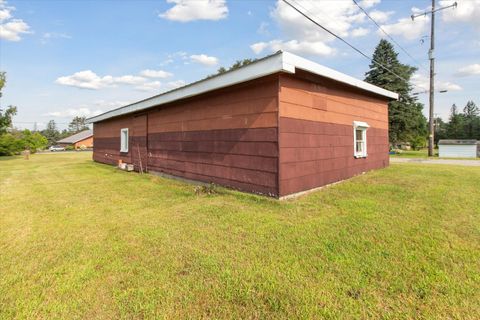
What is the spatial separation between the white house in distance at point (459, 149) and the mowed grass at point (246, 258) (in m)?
21.8

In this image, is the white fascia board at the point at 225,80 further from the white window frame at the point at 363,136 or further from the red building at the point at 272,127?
the white window frame at the point at 363,136

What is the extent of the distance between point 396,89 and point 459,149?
745 centimetres

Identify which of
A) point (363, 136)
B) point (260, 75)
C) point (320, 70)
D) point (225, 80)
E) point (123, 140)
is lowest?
point (363, 136)

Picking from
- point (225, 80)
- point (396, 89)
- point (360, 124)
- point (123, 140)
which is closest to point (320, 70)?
point (225, 80)

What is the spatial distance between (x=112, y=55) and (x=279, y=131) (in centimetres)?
1128

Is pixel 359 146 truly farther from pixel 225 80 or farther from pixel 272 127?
pixel 225 80

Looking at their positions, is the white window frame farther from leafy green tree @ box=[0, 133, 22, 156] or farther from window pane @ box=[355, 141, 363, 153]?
leafy green tree @ box=[0, 133, 22, 156]

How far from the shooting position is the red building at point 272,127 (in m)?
4.97

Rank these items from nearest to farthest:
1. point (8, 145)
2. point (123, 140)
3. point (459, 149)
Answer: point (123, 140)
point (459, 149)
point (8, 145)

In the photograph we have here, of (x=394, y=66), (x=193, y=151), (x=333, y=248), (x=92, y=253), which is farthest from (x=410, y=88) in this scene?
(x=92, y=253)

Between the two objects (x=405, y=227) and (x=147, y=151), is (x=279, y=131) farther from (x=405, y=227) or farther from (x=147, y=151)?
(x=147, y=151)

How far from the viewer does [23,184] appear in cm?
779

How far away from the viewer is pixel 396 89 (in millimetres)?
23953

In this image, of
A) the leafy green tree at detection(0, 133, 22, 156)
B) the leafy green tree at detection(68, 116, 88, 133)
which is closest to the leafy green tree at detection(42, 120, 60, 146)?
the leafy green tree at detection(68, 116, 88, 133)
